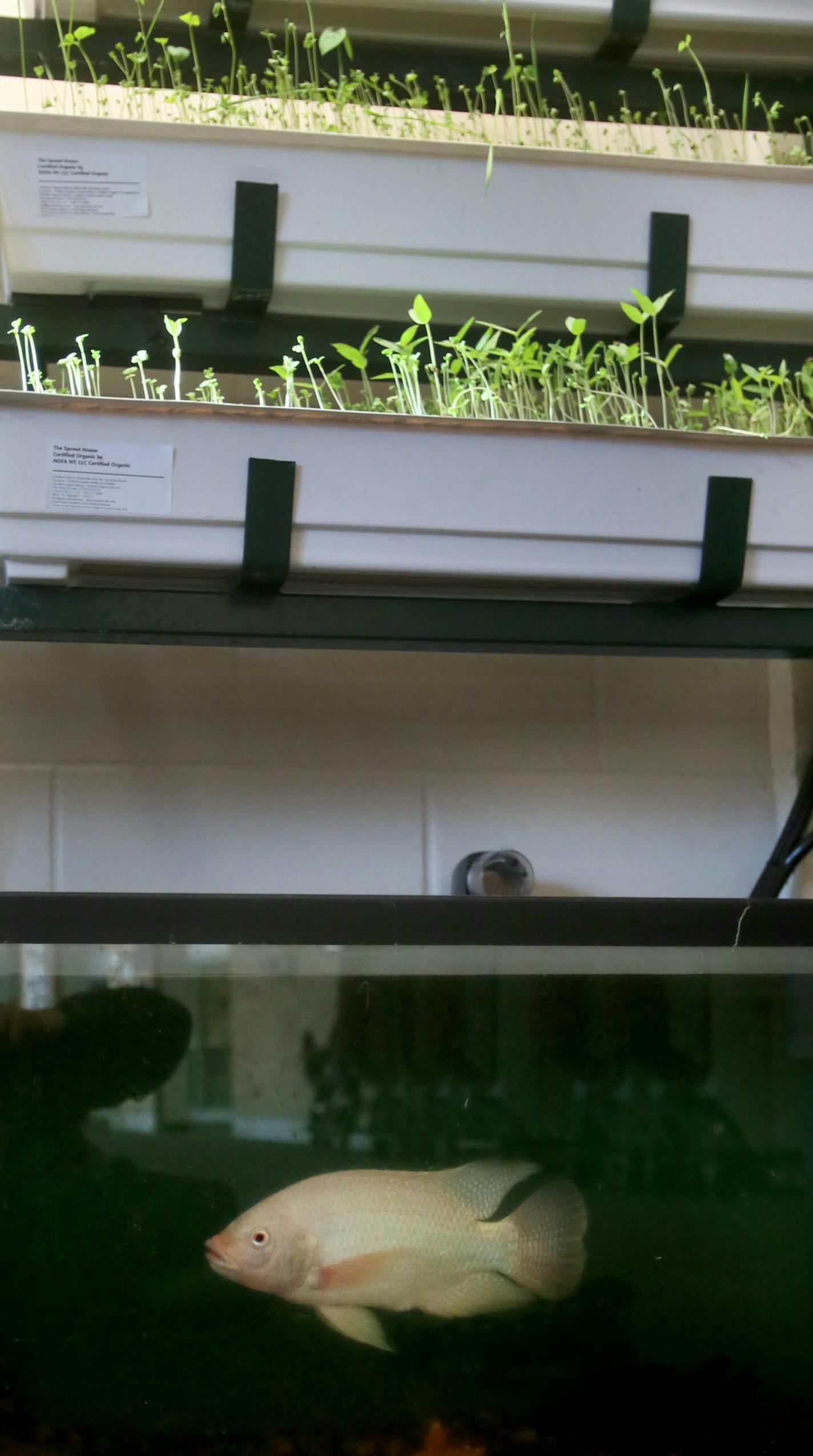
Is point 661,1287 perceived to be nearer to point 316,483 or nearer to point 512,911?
point 512,911

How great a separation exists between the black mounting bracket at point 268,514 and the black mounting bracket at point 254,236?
0.68ft

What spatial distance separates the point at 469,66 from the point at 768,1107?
103 cm

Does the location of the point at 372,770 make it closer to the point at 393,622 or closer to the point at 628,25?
the point at 393,622

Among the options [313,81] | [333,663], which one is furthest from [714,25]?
[333,663]

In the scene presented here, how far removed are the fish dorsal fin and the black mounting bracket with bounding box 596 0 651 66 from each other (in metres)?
1.04

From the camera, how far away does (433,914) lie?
80cm

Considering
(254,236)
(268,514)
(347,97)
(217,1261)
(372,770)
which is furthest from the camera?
(372,770)

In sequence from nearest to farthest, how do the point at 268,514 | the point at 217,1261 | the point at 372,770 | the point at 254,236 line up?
the point at 217,1261 < the point at 268,514 < the point at 254,236 < the point at 372,770

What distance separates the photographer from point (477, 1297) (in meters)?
0.82

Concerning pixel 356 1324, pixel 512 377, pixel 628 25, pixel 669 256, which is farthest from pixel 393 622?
pixel 628 25

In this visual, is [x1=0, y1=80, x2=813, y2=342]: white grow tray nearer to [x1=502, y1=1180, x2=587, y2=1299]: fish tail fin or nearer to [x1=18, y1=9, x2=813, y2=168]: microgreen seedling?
[x1=18, y1=9, x2=813, y2=168]: microgreen seedling

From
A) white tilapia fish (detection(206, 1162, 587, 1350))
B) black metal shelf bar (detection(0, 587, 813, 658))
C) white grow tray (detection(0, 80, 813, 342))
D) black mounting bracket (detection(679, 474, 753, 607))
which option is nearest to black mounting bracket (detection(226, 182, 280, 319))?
white grow tray (detection(0, 80, 813, 342))

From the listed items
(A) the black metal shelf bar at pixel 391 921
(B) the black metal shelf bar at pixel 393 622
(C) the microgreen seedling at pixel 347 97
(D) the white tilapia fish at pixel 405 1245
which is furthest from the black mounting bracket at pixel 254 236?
(D) the white tilapia fish at pixel 405 1245

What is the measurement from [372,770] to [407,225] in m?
0.55
